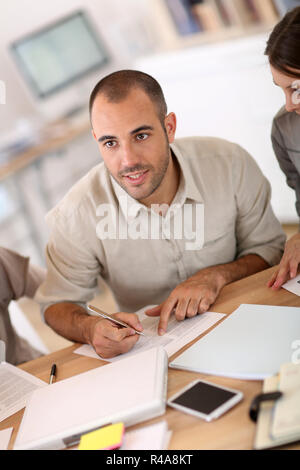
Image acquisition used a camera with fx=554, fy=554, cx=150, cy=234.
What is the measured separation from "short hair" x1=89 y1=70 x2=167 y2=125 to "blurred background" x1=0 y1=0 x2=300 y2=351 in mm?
1025

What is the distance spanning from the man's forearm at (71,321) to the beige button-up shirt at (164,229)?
32 millimetres

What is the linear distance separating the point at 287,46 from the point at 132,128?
0.39 metres

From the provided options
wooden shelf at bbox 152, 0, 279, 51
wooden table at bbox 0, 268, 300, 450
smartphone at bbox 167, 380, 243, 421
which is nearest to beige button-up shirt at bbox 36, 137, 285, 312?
wooden table at bbox 0, 268, 300, 450

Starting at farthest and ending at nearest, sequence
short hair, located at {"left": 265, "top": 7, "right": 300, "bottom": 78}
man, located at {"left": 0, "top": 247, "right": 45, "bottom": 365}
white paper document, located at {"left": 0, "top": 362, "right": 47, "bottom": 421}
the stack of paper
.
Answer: man, located at {"left": 0, "top": 247, "right": 45, "bottom": 365} < short hair, located at {"left": 265, "top": 7, "right": 300, "bottom": 78} < white paper document, located at {"left": 0, "top": 362, "right": 47, "bottom": 421} < the stack of paper

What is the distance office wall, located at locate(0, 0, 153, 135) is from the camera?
13.3 feet

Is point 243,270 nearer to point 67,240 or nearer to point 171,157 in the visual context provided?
point 171,157

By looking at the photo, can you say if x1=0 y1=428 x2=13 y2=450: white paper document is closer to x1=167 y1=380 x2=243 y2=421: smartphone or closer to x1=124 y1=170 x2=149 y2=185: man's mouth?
x1=167 y1=380 x2=243 y2=421: smartphone

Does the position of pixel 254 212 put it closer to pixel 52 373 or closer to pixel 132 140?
pixel 132 140

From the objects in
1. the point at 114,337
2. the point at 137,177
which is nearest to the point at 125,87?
the point at 137,177

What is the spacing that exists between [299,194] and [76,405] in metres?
0.91

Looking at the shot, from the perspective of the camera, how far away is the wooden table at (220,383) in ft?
2.67
